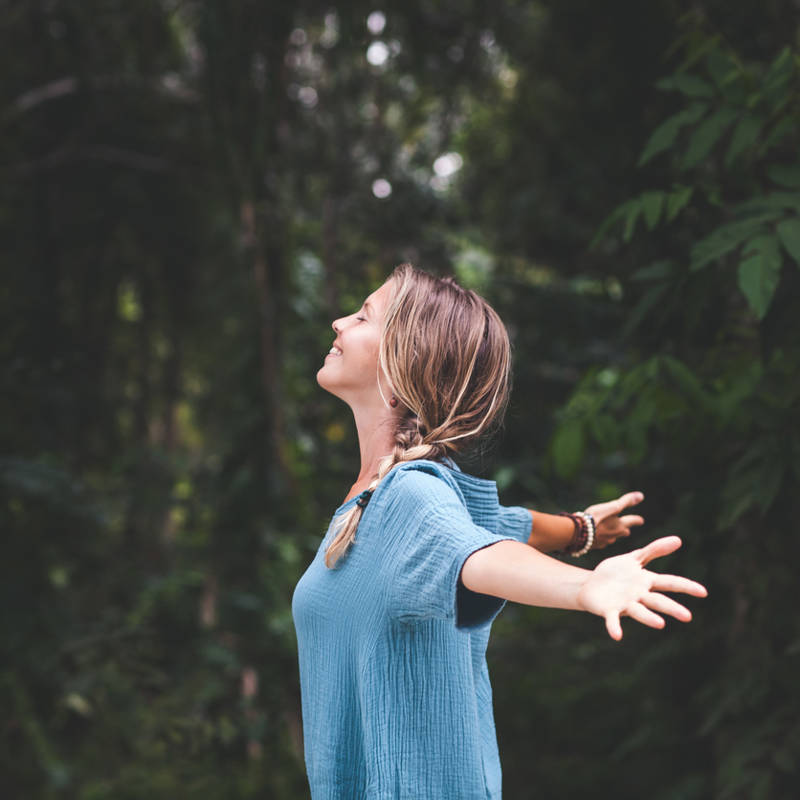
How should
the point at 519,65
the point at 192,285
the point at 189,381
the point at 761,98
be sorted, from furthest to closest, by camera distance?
the point at 189,381 < the point at 192,285 < the point at 519,65 < the point at 761,98

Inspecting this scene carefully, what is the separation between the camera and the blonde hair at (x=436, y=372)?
1.13 metres

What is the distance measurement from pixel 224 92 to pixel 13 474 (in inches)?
65.1

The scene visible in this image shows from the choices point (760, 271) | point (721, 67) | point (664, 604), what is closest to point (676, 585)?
point (664, 604)

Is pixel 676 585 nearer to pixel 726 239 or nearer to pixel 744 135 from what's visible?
pixel 726 239

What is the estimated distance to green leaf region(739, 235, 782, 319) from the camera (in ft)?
4.66

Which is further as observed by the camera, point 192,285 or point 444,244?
point 192,285

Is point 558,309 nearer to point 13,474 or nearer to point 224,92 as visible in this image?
point 224,92

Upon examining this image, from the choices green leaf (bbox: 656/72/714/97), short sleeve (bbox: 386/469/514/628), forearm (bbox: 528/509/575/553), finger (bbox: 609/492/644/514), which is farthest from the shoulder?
green leaf (bbox: 656/72/714/97)

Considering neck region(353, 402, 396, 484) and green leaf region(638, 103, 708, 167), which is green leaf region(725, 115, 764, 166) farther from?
neck region(353, 402, 396, 484)

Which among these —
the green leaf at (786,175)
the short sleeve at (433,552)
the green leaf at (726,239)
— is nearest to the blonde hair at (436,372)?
the short sleeve at (433,552)

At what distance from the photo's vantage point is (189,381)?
18.9ft

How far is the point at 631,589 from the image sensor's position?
0.78 meters

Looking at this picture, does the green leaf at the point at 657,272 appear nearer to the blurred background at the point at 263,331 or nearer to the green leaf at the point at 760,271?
the green leaf at the point at 760,271

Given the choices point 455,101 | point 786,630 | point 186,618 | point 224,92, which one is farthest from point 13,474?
point 455,101
